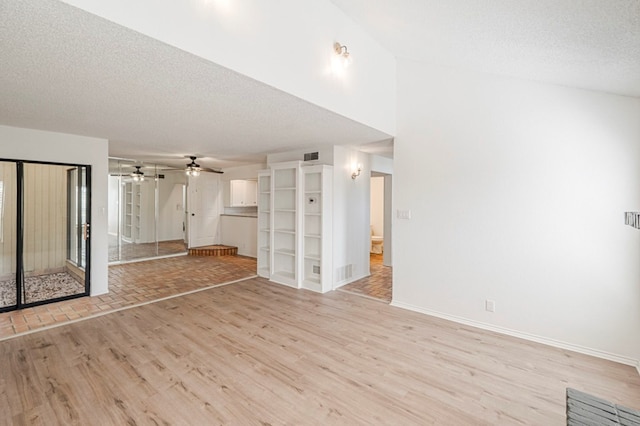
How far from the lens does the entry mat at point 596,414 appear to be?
54.3 inches

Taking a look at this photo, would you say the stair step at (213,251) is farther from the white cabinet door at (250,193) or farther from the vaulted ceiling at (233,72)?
the vaulted ceiling at (233,72)

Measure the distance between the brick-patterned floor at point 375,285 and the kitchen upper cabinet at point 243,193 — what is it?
4.45m

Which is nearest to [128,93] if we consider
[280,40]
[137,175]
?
[280,40]

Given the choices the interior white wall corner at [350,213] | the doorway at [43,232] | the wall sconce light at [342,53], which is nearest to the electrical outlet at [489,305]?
the interior white wall corner at [350,213]

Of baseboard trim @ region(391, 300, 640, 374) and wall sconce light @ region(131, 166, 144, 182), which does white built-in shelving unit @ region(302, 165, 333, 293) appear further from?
wall sconce light @ region(131, 166, 144, 182)

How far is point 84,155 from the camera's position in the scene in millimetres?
4254

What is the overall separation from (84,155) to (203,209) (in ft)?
14.0

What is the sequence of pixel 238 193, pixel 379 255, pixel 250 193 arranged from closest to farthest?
1. pixel 379 255
2. pixel 238 193
3. pixel 250 193

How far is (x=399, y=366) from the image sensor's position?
8.55ft

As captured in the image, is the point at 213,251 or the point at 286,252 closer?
the point at 286,252

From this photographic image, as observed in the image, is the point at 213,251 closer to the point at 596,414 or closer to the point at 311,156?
the point at 311,156

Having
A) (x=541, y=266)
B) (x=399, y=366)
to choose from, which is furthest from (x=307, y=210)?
(x=541, y=266)

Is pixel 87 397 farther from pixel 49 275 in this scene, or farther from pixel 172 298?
pixel 49 275

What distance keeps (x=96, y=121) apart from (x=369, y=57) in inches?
133
